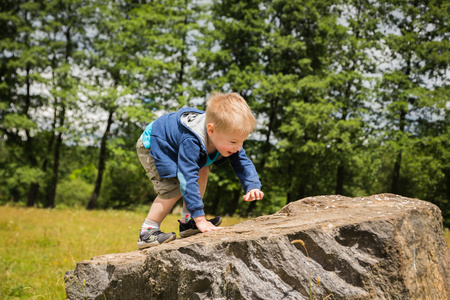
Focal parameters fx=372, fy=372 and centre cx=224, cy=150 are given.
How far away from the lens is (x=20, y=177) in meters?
21.8

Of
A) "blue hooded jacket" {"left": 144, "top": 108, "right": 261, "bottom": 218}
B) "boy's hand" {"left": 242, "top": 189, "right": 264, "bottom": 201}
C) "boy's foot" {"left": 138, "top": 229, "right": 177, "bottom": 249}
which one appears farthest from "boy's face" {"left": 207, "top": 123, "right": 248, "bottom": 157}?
"boy's foot" {"left": 138, "top": 229, "right": 177, "bottom": 249}

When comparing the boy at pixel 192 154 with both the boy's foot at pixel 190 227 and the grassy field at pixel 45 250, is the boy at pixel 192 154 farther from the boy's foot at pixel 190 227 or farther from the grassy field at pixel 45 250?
the grassy field at pixel 45 250

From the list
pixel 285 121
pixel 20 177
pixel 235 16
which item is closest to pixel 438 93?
pixel 285 121

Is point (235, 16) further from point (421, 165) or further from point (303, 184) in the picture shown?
point (421, 165)

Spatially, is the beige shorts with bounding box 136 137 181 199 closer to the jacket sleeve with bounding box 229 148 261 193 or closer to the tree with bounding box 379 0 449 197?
the jacket sleeve with bounding box 229 148 261 193

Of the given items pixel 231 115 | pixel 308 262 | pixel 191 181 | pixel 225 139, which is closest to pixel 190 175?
pixel 191 181

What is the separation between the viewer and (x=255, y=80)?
19.3m

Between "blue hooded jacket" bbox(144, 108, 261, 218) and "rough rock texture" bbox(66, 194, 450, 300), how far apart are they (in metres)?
0.53

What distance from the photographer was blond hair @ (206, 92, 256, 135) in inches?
134

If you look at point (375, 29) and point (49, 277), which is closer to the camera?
point (49, 277)

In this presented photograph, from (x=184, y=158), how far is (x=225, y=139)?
0.43m

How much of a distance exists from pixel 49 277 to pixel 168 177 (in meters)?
2.79

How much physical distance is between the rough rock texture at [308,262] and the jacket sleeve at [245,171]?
2.58 feet

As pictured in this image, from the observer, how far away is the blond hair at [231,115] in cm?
340
